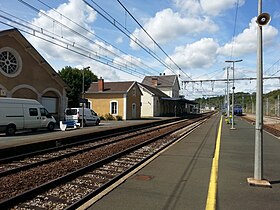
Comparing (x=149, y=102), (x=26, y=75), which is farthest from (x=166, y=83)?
(x=26, y=75)

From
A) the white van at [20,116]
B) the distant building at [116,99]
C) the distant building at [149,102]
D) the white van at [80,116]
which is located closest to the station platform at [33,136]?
the white van at [20,116]

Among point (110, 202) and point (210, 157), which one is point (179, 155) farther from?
point (110, 202)

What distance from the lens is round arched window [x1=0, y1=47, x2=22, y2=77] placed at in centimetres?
2408

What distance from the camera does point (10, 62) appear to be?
984 inches

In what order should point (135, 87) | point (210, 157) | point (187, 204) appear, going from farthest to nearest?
point (135, 87) < point (210, 157) < point (187, 204)

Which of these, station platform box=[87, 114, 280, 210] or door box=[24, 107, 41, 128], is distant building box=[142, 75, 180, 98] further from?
station platform box=[87, 114, 280, 210]

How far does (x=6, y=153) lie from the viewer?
10.8m

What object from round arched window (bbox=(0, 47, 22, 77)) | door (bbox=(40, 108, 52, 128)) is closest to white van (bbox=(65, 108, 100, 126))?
door (bbox=(40, 108, 52, 128))

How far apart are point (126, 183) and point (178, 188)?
130 cm

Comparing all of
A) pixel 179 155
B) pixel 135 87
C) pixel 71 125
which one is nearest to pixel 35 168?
pixel 179 155

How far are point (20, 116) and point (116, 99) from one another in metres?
24.5

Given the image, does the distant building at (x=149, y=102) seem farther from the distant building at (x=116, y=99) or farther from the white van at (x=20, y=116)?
the white van at (x=20, y=116)

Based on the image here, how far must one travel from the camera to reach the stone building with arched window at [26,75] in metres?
24.3

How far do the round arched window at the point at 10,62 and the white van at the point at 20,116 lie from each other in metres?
5.84
